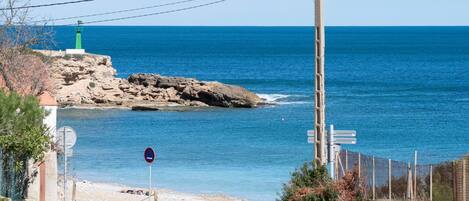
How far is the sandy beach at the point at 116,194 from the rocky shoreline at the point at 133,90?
3930 cm

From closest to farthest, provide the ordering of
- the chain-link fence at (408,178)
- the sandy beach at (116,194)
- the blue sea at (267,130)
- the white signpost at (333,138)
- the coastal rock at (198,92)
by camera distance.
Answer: the white signpost at (333,138), the chain-link fence at (408,178), the sandy beach at (116,194), the blue sea at (267,130), the coastal rock at (198,92)

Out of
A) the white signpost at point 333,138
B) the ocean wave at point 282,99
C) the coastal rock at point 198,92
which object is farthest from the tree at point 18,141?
the ocean wave at point 282,99

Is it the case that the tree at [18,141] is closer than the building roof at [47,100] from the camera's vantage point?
Yes

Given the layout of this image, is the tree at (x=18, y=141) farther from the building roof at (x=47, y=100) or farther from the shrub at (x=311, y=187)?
the building roof at (x=47, y=100)

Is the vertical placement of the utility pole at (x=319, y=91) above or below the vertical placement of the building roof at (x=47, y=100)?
below

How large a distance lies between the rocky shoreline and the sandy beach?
3930cm

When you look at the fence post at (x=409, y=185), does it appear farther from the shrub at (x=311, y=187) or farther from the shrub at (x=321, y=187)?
the shrub at (x=311, y=187)

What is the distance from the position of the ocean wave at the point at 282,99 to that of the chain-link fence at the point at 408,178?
203 feet

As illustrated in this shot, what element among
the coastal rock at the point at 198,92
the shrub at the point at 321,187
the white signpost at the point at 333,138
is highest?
the coastal rock at the point at 198,92

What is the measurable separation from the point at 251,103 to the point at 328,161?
62.3 meters

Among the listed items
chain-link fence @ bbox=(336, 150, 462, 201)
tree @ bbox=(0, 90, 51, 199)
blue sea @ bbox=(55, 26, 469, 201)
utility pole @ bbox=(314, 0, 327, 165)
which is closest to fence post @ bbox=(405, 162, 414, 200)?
chain-link fence @ bbox=(336, 150, 462, 201)

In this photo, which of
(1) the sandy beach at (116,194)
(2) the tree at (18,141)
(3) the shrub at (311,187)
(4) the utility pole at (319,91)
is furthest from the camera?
(1) the sandy beach at (116,194)

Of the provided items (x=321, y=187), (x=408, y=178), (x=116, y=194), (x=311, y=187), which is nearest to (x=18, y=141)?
(x=311, y=187)

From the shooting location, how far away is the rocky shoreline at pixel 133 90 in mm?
81188
